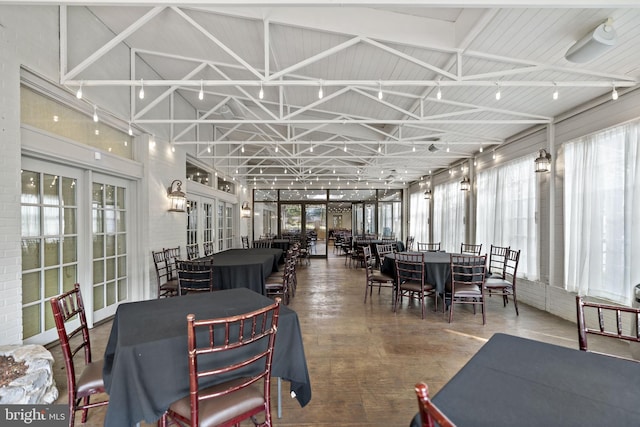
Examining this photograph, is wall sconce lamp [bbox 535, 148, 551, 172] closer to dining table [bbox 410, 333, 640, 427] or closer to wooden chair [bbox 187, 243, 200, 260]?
dining table [bbox 410, 333, 640, 427]

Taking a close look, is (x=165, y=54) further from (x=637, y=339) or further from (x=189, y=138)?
(x=637, y=339)

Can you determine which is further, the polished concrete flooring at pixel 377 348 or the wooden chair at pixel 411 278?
the wooden chair at pixel 411 278

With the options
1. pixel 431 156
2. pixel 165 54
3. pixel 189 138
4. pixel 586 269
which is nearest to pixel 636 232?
pixel 586 269

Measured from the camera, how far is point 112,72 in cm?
414

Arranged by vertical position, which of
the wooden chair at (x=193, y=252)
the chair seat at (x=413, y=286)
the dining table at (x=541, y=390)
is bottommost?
the chair seat at (x=413, y=286)

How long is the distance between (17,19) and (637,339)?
5.49m

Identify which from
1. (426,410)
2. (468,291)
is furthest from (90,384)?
(468,291)

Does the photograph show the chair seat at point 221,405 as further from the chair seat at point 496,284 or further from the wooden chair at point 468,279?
the chair seat at point 496,284

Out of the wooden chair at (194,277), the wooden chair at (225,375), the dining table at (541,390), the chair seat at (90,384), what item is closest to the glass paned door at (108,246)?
the wooden chair at (194,277)

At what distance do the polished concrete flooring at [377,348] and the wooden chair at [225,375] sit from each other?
72 centimetres

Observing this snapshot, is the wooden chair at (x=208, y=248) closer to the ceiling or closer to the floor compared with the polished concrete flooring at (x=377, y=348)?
closer to the ceiling

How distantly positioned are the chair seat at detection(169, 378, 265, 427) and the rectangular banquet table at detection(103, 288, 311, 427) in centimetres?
7

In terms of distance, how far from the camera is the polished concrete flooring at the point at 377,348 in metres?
2.26

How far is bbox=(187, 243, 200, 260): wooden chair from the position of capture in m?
6.10
